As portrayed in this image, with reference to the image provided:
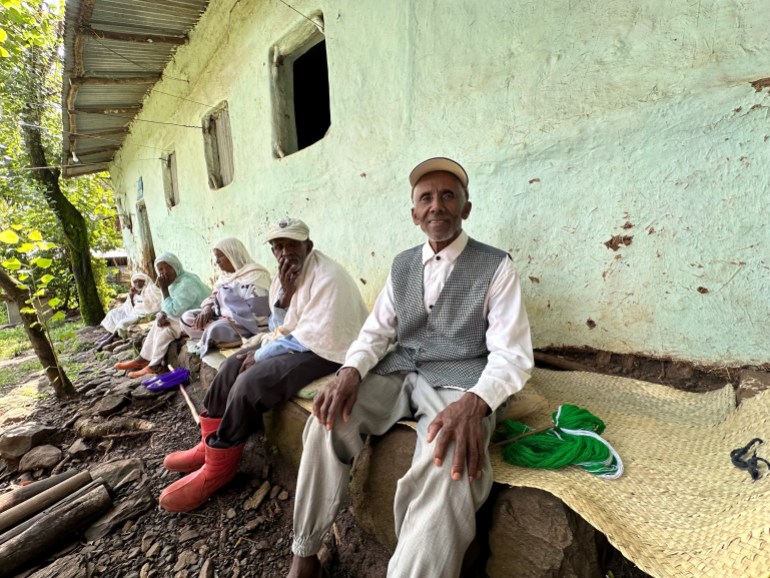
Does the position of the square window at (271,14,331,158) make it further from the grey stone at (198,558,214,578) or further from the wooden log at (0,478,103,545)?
the grey stone at (198,558,214,578)

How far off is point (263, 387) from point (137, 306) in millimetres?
5797

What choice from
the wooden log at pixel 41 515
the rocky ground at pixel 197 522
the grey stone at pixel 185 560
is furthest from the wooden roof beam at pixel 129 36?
the grey stone at pixel 185 560

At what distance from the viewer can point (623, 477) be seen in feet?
4.32

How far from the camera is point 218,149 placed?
20.0 feet

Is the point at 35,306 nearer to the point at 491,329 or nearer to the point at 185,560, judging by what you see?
the point at 185,560

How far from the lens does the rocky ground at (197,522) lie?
176cm

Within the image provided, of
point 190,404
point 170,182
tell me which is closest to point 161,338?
point 190,404

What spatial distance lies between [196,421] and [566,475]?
3.14m

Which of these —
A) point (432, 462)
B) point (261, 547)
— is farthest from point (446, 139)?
point (261, 547)

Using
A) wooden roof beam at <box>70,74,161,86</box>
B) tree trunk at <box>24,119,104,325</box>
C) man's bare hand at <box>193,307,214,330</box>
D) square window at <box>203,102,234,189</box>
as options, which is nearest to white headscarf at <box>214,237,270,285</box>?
man's bare hand at <box>193,307,214,330</box>

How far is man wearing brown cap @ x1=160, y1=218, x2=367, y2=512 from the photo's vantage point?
2.12m

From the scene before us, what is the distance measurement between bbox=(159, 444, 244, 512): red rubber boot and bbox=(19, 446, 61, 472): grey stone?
1.53 meters

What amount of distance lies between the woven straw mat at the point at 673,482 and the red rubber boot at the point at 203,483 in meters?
1.66

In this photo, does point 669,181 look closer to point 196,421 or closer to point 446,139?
point 446,139
